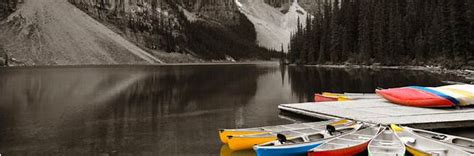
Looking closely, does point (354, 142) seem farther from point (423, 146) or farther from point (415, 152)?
point (423, 146)

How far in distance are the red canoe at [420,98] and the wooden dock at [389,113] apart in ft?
1.24

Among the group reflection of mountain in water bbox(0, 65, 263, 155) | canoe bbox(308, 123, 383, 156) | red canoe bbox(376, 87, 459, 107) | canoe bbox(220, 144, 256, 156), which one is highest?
red canoe bbox(376, 87, 459, 107)

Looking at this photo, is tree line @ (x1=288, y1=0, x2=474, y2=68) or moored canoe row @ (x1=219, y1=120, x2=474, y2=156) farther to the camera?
tree line @ (x1=288, y1=0, x2=474, y2=68)

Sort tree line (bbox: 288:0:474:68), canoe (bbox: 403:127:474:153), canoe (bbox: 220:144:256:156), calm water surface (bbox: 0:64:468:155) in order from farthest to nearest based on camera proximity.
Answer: tree line (bbox: 288:0:474:68) → calm water surface (bbox: 0:64:468:155) → canoe (bbox: 220:144:256:156) → canoe (bbox: 403:127:474:153)

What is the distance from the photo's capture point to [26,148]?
1847 centimetres

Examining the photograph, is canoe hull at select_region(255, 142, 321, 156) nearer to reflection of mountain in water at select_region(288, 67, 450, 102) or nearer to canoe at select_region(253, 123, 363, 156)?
canoe at select_region(253, 123, 363, 156)

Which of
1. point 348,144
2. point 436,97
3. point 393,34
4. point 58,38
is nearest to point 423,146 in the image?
point 348,144

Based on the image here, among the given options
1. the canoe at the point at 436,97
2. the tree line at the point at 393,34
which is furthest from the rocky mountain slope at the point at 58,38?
the canoe at the point at 436,97

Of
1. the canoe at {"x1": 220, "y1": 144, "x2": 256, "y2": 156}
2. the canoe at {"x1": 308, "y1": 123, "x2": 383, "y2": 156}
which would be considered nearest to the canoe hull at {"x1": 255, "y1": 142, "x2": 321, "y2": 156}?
the canoe at {"x1": 308, "y1": 123, "x2": 383, "y2": 156}

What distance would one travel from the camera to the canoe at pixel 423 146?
14148mm

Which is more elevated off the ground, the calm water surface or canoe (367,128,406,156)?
canoe (367,128,406,156)

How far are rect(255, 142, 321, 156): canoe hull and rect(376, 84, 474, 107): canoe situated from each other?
1235 cm

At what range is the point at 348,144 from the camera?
53.0 ft

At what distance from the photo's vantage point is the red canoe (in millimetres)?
24766
